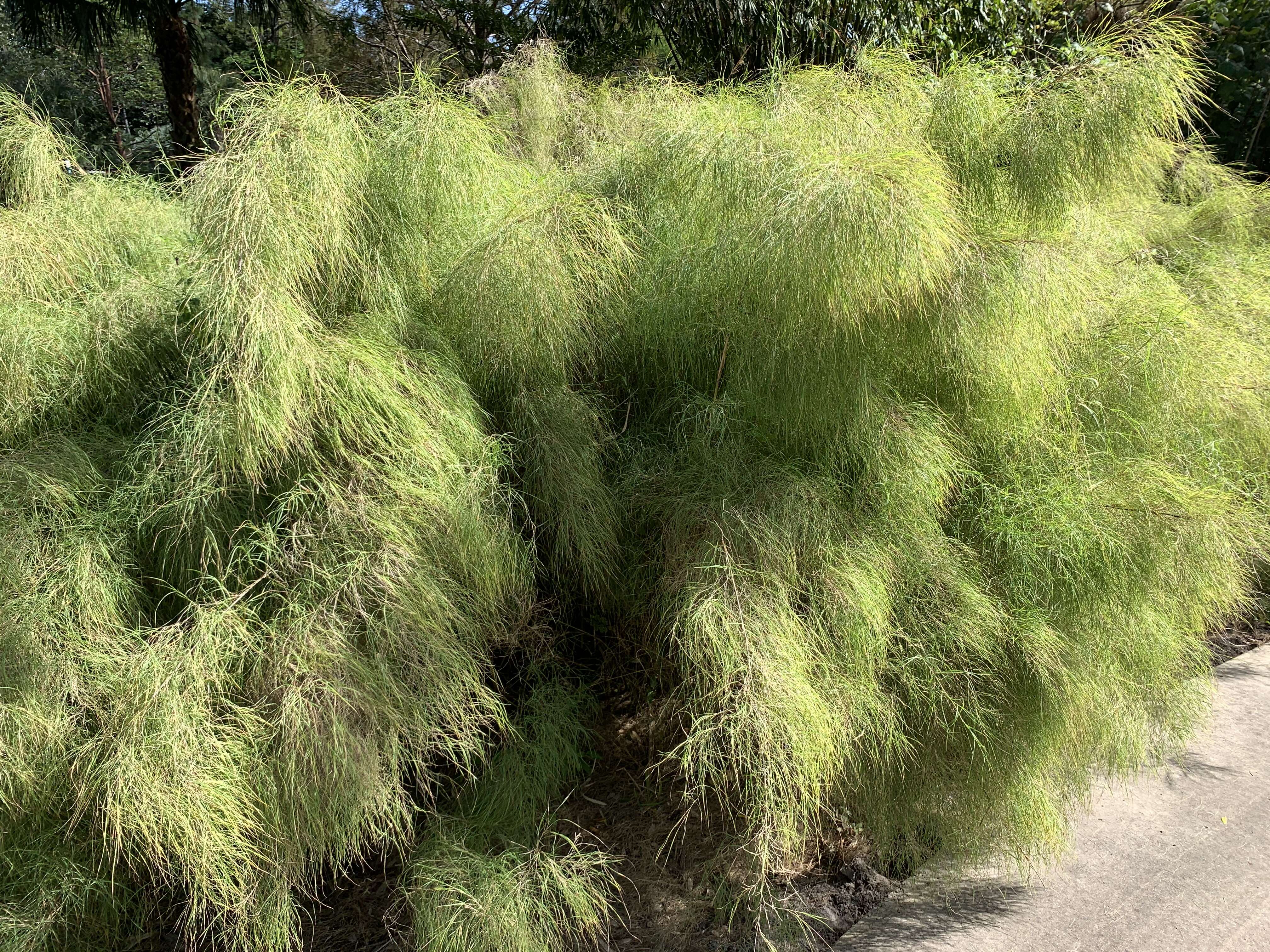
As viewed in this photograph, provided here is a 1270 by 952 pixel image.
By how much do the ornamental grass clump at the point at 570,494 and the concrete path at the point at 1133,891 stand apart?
166mm

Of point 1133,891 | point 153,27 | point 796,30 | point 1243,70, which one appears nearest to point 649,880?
point 1133,891

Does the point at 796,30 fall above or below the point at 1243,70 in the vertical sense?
above

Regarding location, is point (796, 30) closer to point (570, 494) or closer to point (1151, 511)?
point (1151, 511)

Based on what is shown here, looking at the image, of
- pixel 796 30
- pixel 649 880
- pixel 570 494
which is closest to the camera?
pixel 570 494

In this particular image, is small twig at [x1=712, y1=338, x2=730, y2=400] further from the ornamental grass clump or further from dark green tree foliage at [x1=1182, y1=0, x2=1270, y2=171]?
dark green tree foliage at [x1=1182, y1=0, x2=1270, y2=171]

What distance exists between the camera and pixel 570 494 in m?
2.20

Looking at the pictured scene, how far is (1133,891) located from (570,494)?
1.97 meters

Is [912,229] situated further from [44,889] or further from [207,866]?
[44,889]

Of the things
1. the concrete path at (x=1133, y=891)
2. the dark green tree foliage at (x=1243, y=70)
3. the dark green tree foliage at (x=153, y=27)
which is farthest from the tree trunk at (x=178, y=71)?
the dark green tree foliage at (x=1243, y=70)

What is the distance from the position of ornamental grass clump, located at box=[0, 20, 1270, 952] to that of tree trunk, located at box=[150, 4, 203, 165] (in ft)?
9.97

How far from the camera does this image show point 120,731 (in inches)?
68.0

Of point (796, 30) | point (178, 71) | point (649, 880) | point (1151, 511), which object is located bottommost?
point (649, 880)

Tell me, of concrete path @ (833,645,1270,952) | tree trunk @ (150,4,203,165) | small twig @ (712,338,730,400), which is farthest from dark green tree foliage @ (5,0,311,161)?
concrete path @ (833,645,1270,952)

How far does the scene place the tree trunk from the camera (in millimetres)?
5289
